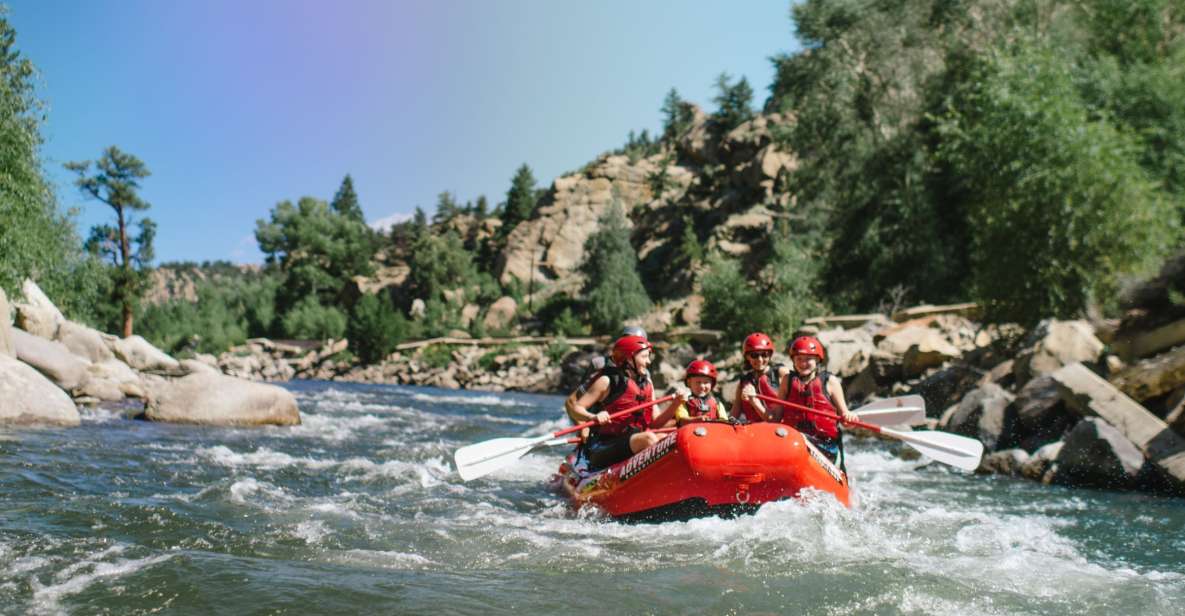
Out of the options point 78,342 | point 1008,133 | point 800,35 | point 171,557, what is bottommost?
point 171,557

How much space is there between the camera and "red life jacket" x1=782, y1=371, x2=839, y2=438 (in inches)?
274

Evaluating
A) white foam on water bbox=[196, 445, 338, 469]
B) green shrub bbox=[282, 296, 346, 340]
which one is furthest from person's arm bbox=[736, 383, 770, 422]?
green shrub bbox=[282, 296, 346, 340]

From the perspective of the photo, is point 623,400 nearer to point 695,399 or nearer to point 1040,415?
point 695,399

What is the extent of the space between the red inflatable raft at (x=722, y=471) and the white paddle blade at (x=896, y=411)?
1.87 metres

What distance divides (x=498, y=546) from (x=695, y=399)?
233 cm

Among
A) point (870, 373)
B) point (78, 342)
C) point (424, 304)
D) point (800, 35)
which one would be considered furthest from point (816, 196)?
point (424, 304)

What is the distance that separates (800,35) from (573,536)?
24448mm

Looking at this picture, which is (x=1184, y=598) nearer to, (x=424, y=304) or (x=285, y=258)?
(x=424, y=304)

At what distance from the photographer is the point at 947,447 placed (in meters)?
7.21

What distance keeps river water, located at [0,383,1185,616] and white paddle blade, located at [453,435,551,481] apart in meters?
0.37

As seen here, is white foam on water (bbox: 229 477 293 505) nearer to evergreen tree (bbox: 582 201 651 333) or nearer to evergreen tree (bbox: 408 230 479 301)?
evergreen tree (bbox: 582 201 651 333)

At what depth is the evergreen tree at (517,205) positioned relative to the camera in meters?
69.6

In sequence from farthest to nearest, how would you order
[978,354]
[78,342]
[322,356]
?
[322,356] < [78,342] < [978,354]

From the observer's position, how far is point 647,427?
23.5 ft
